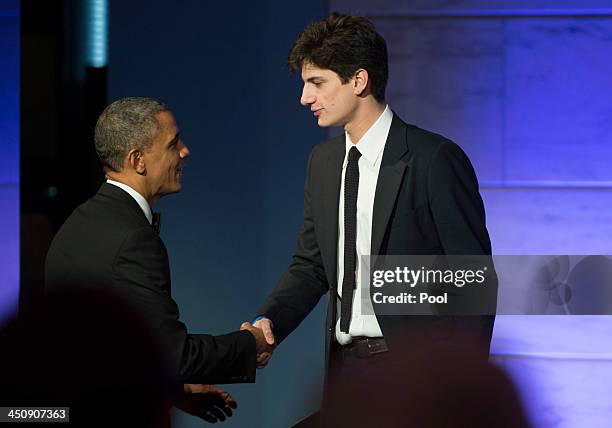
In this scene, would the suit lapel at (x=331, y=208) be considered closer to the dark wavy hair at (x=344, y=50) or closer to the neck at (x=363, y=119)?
the neck at (x=363, y=119)

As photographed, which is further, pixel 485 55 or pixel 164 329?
pixel 485 55

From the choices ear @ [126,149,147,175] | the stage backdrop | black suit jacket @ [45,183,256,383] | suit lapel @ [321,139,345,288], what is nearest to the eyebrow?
suit lapel @ [321,139,345,288]

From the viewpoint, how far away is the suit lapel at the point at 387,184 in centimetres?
257

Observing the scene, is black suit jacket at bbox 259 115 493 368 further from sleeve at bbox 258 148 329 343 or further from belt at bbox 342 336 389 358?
sleeve at bbox 258 148 329 343

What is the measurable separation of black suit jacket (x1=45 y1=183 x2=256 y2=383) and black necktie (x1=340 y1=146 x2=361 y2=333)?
43 cm

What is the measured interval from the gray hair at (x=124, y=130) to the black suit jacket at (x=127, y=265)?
0.10 meters

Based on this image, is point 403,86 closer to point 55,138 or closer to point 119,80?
point 119,80

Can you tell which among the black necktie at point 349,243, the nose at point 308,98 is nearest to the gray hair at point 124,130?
the nose at point 308,98

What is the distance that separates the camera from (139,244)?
2193 millimetres

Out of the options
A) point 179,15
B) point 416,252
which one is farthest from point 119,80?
point 416,252

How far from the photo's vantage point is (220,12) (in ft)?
12.7

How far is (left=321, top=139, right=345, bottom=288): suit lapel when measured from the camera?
8.78 ft

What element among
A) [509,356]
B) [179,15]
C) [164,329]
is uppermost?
[179,15]

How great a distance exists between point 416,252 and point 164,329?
76cm
